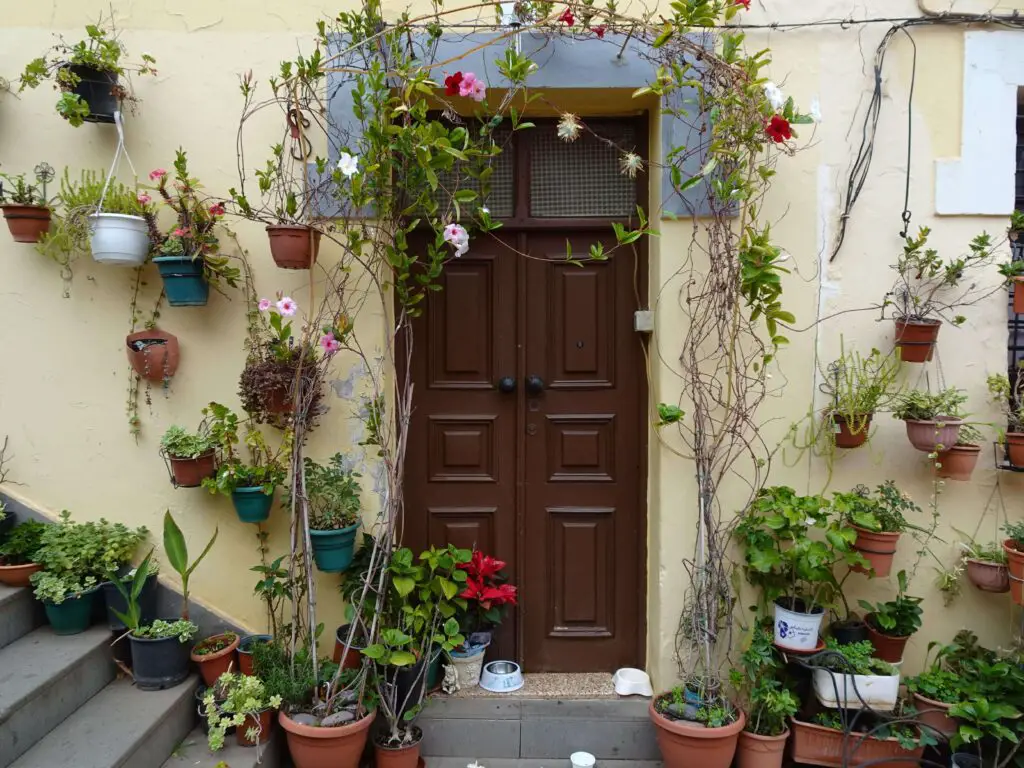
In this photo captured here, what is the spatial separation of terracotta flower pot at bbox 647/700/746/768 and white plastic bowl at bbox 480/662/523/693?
0.74m

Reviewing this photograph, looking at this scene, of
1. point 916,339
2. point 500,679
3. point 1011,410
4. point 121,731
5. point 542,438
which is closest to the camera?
point 121,731

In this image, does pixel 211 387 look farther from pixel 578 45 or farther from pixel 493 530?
pixel 578 45

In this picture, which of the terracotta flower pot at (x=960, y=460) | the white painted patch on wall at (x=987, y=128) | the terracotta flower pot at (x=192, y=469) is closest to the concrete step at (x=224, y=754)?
the terracotta flower pot at (x=192, y=469)

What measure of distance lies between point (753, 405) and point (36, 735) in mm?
3080

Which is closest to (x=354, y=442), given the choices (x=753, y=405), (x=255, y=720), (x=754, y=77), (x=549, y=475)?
(x=549, y=475)

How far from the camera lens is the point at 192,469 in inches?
114

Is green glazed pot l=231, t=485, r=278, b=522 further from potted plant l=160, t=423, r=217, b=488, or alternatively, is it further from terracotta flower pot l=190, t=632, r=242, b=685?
terracotta flower pot l=190, t=632, r=242, b=685

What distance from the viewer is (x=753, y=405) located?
298cm

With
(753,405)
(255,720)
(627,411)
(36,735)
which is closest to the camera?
(36,735)

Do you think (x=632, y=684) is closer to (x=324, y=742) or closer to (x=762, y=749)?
→ (x=762, y=749)

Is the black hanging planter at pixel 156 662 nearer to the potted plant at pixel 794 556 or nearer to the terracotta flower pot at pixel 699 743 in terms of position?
the terracotta flower pot at pixel 699 743

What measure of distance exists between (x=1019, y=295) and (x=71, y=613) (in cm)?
423

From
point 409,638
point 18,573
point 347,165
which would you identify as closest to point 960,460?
point 409,638

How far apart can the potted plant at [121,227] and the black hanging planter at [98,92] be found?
0.96 ft
